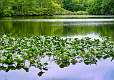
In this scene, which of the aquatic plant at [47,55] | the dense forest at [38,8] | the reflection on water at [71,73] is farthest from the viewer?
the dense forest at [38,8]

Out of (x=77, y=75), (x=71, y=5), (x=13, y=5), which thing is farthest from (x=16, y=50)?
(x=71, y=5)

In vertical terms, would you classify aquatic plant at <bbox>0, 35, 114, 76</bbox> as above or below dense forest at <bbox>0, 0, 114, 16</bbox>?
above

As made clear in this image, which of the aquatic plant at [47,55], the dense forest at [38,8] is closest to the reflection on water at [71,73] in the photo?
the aquatic plant at [47,55]

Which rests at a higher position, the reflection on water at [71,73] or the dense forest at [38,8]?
the reflection on water at [71,73]

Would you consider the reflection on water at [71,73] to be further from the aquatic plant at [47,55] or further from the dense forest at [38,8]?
the dense forest at [38,8]

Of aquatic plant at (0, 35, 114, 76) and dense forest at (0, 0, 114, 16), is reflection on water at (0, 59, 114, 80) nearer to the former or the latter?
aquatic plant at (0, 35, 114, 76)

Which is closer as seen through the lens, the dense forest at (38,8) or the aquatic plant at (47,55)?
the aquatic plant at (47,55)

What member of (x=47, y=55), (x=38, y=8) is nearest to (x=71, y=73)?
(x=47, y=55)

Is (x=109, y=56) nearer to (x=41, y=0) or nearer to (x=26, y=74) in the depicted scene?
(x=26, y=74)

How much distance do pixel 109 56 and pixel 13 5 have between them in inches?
1571

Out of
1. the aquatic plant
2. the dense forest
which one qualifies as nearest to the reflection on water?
the aquatic plant

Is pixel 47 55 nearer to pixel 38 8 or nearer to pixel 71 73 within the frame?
pixel 71 73

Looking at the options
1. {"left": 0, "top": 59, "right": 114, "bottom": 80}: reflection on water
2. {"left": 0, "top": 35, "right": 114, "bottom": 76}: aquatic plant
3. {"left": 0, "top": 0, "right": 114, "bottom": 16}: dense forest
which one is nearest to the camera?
{"left": 0, "top": 59, "right": 114, "bottom": 80}: reflection on water

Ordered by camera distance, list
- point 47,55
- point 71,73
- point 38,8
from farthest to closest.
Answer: point 38,8 → point 47,55 → point 71,73
